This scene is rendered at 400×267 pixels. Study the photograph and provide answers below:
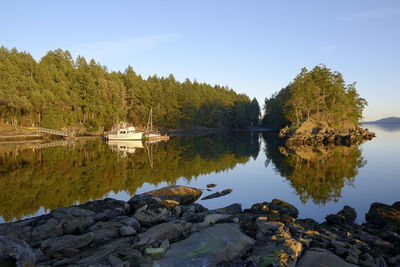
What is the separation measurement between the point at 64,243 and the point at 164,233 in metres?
2.84

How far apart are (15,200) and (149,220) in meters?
11.0

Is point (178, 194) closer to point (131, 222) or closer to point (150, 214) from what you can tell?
point (150, 214)

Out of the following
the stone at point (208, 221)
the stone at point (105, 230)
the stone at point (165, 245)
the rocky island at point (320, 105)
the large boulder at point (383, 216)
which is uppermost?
the rocky island at point (320, 105)

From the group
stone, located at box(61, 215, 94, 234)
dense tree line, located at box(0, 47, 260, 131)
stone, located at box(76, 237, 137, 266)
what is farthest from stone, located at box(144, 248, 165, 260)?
dense tree line, located at box(0, 47, 260, 131)

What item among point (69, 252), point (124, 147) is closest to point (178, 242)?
point (69, 252)

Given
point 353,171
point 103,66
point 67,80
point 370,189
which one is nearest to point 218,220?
point 370,189

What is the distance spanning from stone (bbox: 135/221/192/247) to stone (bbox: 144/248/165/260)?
26.8 inches

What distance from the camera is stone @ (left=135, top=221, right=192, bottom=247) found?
6.80 m

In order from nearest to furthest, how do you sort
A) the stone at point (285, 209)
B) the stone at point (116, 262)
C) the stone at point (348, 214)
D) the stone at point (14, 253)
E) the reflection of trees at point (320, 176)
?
1. the stone at point (14, 253)
2. the stone at point (116, 262)
3. the stone at point (348, 214)
4. the stone at point (285, 209)
5. the reflection of trees at point (320, 176)

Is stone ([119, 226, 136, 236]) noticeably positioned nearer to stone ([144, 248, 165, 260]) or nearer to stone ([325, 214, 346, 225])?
stone ([144, 248, 165, 260])

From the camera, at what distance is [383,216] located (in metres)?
10.7

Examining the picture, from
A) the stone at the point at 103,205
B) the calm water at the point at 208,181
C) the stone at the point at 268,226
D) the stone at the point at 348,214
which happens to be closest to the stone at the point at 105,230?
the stone at the point at 103,205

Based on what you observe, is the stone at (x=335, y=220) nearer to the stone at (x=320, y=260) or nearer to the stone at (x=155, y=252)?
the stone at (x=320, y=260)

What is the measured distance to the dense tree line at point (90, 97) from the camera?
63469 millimetres
